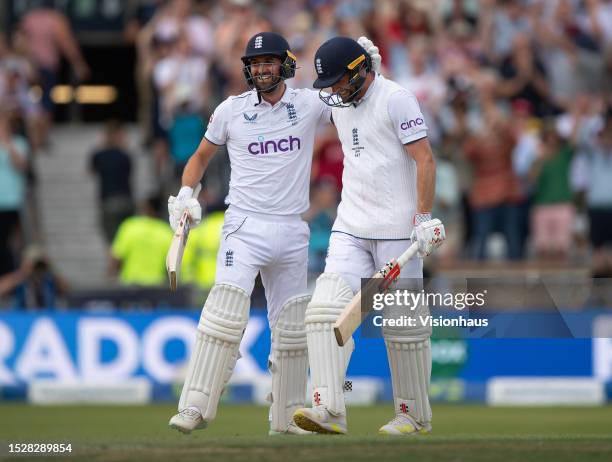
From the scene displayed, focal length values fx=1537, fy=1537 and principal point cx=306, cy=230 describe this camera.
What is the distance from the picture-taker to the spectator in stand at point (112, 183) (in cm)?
1838

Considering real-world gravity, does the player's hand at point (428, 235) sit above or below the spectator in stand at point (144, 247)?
below

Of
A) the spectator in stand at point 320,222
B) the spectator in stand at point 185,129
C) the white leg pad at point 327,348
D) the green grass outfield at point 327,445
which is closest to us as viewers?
the green grass outfield at point 327,445

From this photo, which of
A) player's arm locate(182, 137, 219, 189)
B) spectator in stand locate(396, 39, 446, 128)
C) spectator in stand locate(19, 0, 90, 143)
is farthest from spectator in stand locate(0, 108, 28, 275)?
player's arm locate(182, 137, 219, 189)

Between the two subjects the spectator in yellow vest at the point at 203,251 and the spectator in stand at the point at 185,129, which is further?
the spectator in stand at the point at 185,129

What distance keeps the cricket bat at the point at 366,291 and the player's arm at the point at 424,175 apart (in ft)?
0.85

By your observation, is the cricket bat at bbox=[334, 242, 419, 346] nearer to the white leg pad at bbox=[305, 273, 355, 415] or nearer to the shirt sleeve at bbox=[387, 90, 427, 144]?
the white leg pad at bbox=[305, 273, 355, 415]

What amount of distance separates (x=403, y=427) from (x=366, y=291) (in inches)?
36.3

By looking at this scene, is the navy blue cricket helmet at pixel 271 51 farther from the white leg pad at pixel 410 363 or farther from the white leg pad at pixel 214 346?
the white leg pad at pixel 410 363

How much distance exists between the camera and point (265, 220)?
9.75 m

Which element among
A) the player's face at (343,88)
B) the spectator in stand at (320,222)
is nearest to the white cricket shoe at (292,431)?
the player's face at (343,88)

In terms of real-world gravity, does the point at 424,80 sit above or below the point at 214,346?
above

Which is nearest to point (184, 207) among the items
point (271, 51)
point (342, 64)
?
point (271, 51)

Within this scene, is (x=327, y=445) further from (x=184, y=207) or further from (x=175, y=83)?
(x=175, y=83)

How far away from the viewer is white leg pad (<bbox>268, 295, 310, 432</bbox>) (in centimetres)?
987
